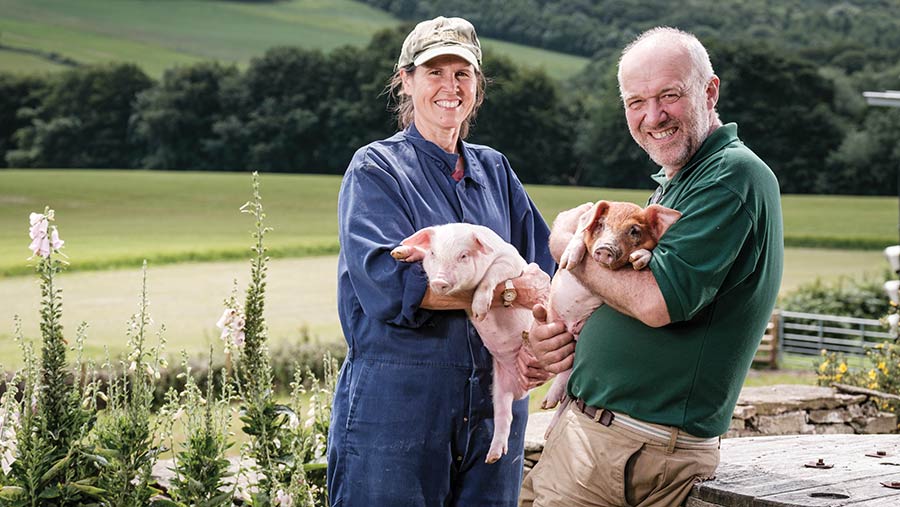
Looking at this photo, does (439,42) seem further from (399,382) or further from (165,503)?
(165,503)

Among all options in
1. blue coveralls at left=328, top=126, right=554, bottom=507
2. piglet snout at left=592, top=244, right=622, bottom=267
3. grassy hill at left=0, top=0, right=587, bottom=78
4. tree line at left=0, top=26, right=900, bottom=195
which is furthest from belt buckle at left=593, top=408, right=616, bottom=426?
grassy hill at left=0, top=0, right=587, bottom=78

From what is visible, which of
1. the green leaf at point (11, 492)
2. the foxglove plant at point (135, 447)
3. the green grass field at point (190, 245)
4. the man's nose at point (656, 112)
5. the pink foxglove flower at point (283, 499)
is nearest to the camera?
the man's nose at point (656, 112)

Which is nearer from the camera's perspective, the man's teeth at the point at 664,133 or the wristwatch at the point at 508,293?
the man's teeth at the point at 664,133

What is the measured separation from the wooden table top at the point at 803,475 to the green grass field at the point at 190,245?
477 inches

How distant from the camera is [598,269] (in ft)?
9.71

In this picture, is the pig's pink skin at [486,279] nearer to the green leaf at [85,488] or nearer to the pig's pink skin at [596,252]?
the pig's pink skin at [596,252]

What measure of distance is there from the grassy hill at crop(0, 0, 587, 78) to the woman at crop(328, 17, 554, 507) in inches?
1984

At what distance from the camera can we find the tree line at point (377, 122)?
5241 centimetres

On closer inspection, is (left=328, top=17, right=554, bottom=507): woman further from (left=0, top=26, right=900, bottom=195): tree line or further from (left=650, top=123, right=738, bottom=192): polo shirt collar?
(left=0, top=26, right=900, bottom=195): tree line

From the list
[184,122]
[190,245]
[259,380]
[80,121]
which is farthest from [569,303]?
[184,122]

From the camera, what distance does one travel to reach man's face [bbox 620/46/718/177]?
9.77 feet

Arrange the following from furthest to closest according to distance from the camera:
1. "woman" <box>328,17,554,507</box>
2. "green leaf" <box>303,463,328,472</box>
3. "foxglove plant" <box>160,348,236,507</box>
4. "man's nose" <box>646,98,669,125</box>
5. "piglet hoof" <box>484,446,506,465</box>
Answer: "green leaf" <box>303,463,328,472</box> < "foxglove plant" <box>160,348,236,507</box> < "piglet hoof" <box>484,446,506,465</box> < "woman" <box>328,17,554,507</box> < "man's nose" <box>646,98,669,125</box>

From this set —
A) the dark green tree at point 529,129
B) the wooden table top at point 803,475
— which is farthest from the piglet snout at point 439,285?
the dark green tree at point 529,129

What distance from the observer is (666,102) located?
3000 millimetres
